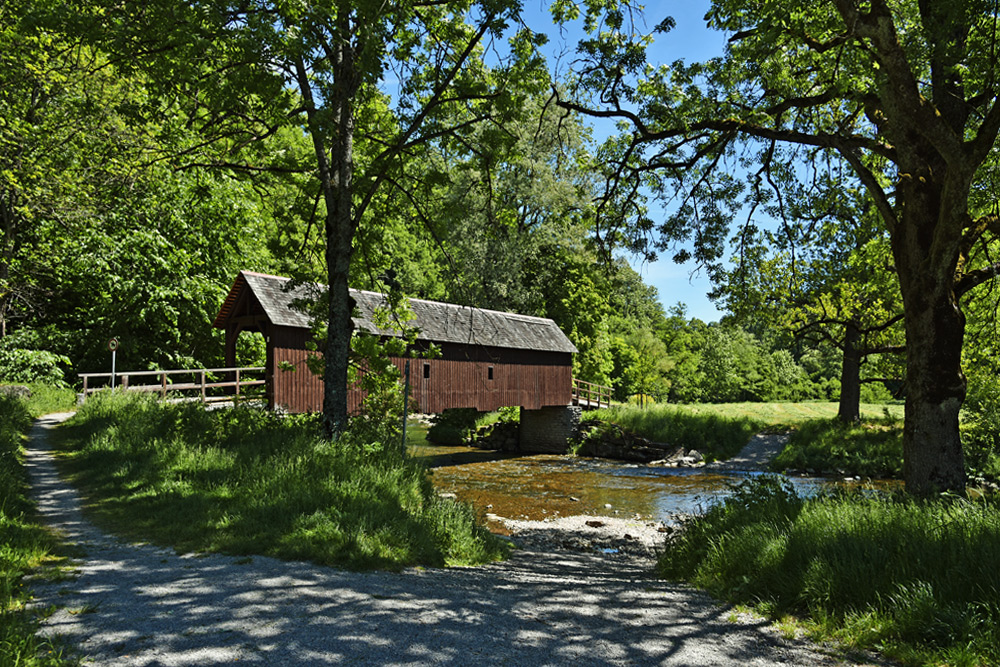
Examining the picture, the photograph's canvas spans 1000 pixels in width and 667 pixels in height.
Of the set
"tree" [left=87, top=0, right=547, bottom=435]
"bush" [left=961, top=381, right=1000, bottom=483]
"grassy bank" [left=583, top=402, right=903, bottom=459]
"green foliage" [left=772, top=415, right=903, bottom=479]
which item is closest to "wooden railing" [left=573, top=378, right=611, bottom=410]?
"grassy bank" [left=583, top=402, right=903, bottom=459]

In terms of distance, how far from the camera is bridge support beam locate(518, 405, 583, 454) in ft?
86.8

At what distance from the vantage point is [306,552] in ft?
17.0

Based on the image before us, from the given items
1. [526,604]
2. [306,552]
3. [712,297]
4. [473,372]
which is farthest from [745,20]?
[473,372]

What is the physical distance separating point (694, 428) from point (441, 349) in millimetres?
13136

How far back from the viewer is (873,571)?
167 inches

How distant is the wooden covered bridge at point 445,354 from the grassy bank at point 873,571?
455 cm

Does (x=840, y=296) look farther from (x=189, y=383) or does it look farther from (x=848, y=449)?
(x=189, y=383)

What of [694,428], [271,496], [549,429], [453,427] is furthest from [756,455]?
[271,496]

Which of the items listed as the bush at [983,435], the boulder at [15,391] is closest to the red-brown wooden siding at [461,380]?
the boulder at [15,391]

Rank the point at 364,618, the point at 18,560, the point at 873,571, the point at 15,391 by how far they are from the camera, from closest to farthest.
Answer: the point at 364,618 → the point at 873,571 → the point at 18,560 → the point at 15,391

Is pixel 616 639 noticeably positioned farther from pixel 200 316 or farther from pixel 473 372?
pixel 200 316

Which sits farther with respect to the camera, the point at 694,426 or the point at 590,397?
the point at 590,397

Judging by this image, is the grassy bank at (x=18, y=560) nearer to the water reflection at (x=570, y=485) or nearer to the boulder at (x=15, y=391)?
the water reflection at (x=570, y=485)

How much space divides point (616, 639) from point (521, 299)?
92.4 ft
